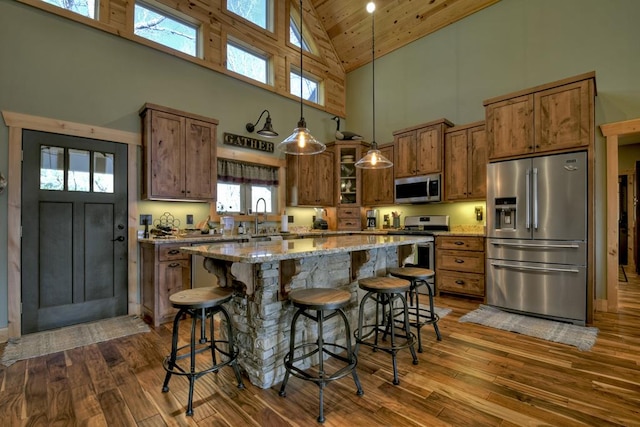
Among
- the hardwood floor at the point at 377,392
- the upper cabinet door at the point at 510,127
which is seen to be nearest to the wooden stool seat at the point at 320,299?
the hardwood floor at the point at 377,392

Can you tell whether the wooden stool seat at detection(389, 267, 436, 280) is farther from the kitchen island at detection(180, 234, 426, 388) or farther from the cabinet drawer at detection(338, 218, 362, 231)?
the cabinet drawer at detection(338, 218, 362, 231)

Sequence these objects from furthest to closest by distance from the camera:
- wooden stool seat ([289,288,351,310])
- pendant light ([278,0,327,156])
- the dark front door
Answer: the dark front door
pendant light ([278,0,327,156])
wooden stool seat ([289,288,351,310])

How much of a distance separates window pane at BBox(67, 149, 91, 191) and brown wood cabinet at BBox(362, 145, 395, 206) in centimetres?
415

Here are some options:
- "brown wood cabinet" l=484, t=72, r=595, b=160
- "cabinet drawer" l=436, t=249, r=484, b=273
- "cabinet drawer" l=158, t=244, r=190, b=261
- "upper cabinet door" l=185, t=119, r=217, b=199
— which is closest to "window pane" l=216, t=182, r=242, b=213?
"upper cabinet door" l=185, t=119, r=217, b=199

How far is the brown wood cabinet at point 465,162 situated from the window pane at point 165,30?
13.3 feet

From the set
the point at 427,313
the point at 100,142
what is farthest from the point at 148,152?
the point at 427,313

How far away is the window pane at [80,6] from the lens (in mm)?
3306

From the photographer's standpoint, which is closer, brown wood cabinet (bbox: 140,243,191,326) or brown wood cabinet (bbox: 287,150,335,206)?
brown wood cabinet (bbox: 140,243,191,326)

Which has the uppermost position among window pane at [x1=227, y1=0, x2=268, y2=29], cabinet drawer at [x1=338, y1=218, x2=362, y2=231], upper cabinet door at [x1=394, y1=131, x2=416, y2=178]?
window pane at [x1=227, y1=0, x2=268, y2=29]

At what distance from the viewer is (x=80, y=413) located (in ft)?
5.88

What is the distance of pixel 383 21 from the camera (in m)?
5.43

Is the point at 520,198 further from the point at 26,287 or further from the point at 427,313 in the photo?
the point at 26,287

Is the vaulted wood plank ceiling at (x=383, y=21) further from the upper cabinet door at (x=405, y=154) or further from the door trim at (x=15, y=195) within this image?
the door trim at (x=15, y=195)

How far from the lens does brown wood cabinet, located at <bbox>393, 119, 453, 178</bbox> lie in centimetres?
467
